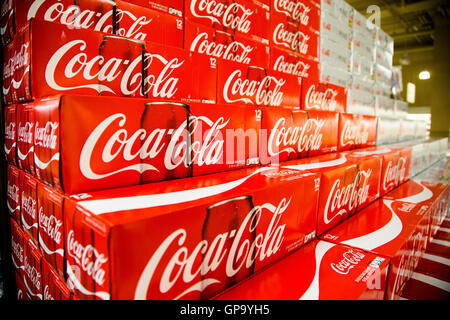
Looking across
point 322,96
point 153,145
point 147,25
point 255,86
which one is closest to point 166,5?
point 147,25

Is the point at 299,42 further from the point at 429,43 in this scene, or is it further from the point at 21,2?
the point at 429,43

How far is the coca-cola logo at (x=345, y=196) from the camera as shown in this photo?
121 centimetres

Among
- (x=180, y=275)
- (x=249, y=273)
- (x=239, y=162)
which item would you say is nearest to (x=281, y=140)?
(x=239, y=162)

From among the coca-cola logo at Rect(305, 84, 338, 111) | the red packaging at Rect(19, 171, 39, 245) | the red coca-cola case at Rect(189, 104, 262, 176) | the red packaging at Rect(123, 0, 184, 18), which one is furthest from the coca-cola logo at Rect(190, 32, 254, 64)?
the red packaging at Rect(19, 171, 39, 245)

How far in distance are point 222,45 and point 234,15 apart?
202mm

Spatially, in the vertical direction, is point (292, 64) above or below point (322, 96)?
above

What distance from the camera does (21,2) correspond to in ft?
3.05

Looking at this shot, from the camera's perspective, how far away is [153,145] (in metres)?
0.88

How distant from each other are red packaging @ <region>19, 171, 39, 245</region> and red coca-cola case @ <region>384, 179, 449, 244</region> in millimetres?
1799

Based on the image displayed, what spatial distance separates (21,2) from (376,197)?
189 cm

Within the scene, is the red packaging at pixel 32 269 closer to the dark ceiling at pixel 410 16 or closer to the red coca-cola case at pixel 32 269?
the red coca-cola case at pixel 32 269

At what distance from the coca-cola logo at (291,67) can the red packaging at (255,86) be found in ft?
0.53

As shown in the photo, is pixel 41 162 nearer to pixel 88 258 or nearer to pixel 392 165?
pixel 88 258

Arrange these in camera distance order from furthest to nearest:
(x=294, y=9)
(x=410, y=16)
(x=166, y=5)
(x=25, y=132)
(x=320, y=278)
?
(x=410, y=16) → (x=294, y=9) → (x=166, y=5) → (x=25, y=132) → (x=320, y=278)
